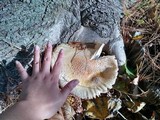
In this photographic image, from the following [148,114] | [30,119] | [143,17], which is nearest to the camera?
[30,119]

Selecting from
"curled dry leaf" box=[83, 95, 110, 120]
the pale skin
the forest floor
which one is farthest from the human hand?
"curled dry leaf" box=[83, 95, 110, 120]

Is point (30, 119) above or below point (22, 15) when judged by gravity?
below

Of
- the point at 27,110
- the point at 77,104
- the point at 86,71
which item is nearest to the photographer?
the point at 27,110

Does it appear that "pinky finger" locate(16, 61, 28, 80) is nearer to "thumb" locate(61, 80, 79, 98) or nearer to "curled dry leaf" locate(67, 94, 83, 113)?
"thumb" locate(61, 80, 79, 98)

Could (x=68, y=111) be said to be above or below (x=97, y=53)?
below

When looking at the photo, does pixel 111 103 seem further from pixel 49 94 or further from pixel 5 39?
pixel 5 39

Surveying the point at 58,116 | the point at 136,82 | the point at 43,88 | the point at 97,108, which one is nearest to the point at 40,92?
the point at 43,88

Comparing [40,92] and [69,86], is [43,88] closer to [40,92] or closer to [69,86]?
[40,92]

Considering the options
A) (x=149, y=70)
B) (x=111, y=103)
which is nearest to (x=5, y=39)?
(x=111, y=103)

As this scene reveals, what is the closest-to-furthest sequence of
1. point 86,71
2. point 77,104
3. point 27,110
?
1. point 27,110
2. point 86,71
3. point 77,104
